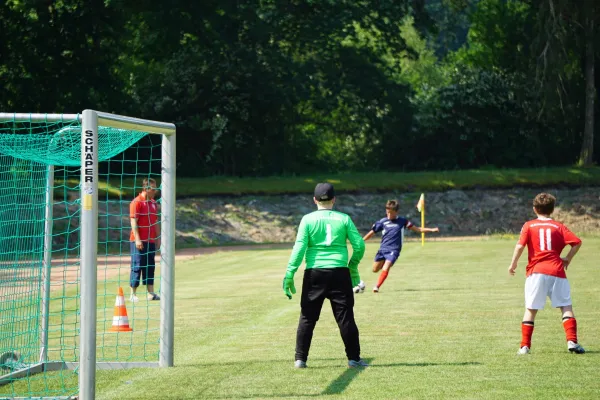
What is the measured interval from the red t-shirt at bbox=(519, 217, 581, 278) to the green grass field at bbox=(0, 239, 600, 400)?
87 cm

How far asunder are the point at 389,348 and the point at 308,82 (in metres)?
38.7

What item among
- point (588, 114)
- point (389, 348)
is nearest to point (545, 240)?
point (389, 348)

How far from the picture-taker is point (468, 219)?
Answer: 146 ft

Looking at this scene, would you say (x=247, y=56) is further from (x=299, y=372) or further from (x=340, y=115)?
(x=299, y=372)

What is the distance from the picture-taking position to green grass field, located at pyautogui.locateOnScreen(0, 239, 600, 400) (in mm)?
8547

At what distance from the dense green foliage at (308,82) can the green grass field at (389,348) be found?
77.1ft

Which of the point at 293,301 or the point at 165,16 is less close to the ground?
the point at 165,16

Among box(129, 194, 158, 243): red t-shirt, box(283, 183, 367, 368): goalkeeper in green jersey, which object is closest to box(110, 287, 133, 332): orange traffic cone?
box(129, 194, 158, 243): red t-shirt

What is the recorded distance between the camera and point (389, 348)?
1098 centimetres

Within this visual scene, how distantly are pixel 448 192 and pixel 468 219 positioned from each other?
248 cm

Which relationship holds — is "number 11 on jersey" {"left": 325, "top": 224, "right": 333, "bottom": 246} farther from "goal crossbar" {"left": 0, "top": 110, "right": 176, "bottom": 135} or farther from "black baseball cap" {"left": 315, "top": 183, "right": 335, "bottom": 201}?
"goal crossbar" {"left": 0, "top": 110, "right": 176, "bottom": 135}

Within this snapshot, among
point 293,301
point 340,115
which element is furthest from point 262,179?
point 293,301

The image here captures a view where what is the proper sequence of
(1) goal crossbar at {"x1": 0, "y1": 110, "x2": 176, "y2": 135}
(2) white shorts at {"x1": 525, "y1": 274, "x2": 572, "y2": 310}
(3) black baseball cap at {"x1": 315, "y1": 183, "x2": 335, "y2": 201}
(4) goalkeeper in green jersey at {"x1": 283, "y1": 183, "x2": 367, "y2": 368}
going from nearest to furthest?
(1) goal crossbar at {"x1": 0, "y1": 110, "x2": 176, "y2": 135} < (4) goalkeeper in green jersey at {"x1": 283, "y1": 183, "x2": 367, "y2": 368} < (3) black baseball cap at {"x1": 315, "y1": 183, "x2": 335, "y2": 201} < (2) white shorts at {"x1": 525, "y1": 274, "x2": 572, "y2": 310}

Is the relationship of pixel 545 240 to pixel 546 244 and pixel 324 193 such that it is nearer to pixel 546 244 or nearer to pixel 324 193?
pixel 546 244
